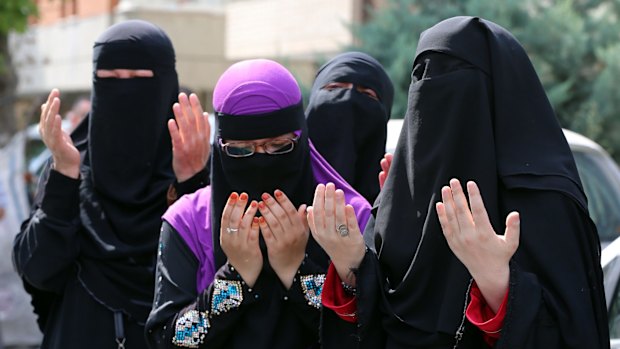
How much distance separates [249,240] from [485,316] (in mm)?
690

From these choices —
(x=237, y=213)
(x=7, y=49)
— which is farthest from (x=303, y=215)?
(x=7, y=49)

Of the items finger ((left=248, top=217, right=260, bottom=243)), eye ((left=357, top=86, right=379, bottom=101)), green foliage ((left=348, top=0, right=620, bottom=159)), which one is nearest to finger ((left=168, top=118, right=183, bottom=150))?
eye ((left=357, top=86, right=379, bottom=101))

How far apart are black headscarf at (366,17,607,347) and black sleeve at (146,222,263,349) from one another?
0.46 m

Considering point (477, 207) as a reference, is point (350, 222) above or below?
below

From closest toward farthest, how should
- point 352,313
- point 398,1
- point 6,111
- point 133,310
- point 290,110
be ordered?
point 352,313, point 290,110, point 133,310, point 398,1, point 6,111

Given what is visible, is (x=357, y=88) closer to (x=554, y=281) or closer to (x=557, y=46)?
(x=554, y=281)

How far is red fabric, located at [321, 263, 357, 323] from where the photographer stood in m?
2.67

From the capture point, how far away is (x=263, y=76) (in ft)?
9.63

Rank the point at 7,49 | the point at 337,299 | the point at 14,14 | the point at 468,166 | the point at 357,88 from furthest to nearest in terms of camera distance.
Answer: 1. the point at 7,49
2. the point at 14,14
3. the point at 357,88
4. the point at 337,299
5. the point at 468,166

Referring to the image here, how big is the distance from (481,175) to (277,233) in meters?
0.61

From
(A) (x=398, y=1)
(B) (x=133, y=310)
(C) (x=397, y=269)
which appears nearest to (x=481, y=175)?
(C) (x=397, y=269)

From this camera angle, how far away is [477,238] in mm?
2352

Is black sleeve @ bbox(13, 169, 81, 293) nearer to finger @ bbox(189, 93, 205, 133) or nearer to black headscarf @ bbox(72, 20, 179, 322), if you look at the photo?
black headscarf @ bbox(72, 20, 179, 322)

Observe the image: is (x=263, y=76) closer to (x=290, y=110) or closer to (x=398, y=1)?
(x=290, y=110)
